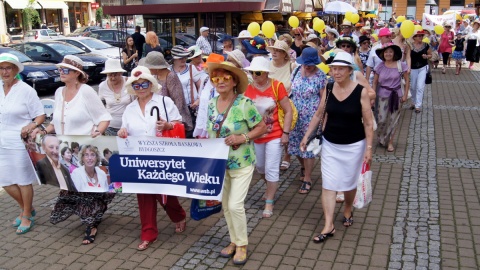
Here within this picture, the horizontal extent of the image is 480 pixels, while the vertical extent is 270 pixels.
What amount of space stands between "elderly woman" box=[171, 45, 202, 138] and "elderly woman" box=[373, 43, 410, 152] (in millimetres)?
3061

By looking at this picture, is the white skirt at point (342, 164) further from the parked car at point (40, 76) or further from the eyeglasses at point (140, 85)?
the parked car at point (40, 76)

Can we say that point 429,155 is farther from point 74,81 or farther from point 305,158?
point 74,81

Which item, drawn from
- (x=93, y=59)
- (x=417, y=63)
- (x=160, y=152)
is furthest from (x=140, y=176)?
(x=93, y=59)

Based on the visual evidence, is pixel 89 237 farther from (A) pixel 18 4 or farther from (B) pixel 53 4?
(B) pixel 53 4

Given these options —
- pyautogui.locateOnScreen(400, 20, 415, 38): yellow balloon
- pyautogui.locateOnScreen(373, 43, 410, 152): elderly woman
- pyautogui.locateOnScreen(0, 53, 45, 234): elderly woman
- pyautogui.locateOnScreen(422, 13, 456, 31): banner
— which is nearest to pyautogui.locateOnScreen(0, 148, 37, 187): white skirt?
pyautogui.locateOnScreen(0, 53, 45, 234): elderly woman

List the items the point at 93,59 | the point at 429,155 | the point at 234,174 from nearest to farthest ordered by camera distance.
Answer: the point at 234,174
the point at 429,155
the point at 93,59

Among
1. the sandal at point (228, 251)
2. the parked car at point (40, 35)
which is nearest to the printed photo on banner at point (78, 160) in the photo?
the sandal at point (228, 251)

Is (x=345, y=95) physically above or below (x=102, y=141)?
above

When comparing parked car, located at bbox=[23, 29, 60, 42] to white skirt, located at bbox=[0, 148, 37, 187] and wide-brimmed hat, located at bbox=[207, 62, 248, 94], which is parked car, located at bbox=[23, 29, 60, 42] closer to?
white skirt, located at bbox=[0, 148, 37, 187]

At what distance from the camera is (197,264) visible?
4793 mm

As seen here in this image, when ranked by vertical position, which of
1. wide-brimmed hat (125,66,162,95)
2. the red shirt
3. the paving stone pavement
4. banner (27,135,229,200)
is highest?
wide-brimmed hat (125,66,162,95)

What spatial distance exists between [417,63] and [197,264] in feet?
27.2

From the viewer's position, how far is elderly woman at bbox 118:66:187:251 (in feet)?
16.4

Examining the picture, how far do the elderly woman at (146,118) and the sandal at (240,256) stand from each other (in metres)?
0.93
